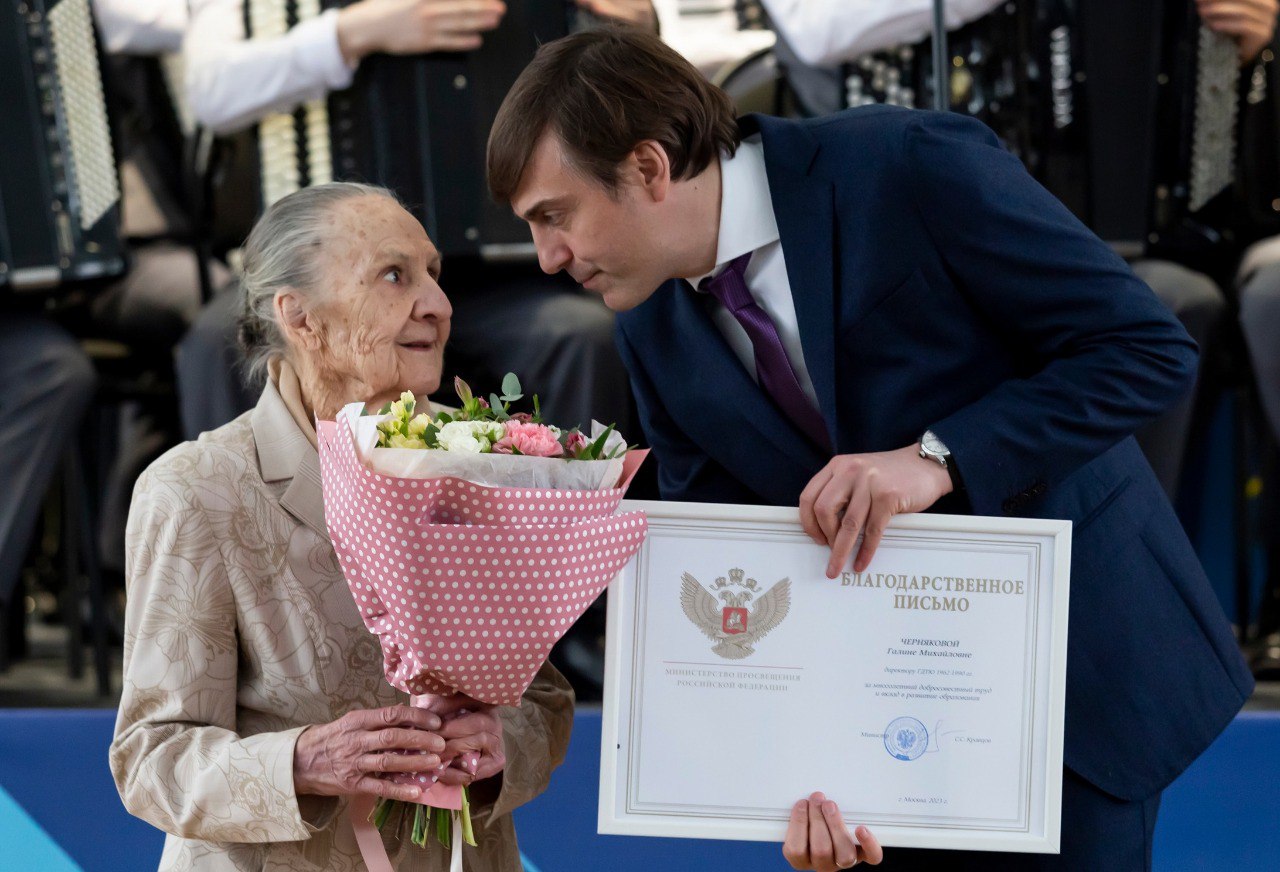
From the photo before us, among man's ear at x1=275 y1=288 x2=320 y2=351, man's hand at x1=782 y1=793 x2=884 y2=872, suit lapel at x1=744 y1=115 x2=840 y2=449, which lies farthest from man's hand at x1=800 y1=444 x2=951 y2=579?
man's ear at x1=275 y1=288 x2=320 y2=351

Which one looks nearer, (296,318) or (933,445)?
(933,445)

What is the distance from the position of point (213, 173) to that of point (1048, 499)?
8.45 ft

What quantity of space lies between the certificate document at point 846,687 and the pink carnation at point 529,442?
7.8 inches

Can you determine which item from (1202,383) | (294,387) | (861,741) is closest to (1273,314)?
(1202,383)

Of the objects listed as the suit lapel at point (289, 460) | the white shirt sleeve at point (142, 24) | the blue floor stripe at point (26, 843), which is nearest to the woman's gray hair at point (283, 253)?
the suit lapel at point (289, 460)

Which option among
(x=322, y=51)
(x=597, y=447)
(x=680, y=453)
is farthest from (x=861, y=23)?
(x=597, y=447)

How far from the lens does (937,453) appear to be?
1648mm

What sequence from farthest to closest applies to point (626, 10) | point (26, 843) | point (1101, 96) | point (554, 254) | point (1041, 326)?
point (1101, 96) → point (626, 10) → point (26, 843) → point (554, 254) → point (1041, 326)

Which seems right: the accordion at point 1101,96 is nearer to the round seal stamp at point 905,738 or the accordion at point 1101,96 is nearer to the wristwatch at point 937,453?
the wristwatch at point 937,453

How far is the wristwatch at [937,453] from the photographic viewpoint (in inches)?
64.9

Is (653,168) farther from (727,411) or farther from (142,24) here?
(142,24)

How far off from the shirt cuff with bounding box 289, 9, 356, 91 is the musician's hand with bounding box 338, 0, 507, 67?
0.07 feet

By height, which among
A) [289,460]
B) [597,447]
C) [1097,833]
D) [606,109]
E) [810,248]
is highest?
[606,109]

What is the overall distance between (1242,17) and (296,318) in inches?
98.0
